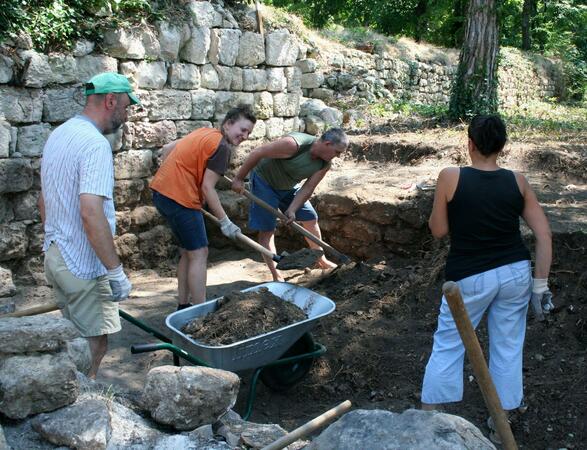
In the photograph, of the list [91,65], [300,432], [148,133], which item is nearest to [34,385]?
[300,432]

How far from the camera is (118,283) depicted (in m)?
3.50

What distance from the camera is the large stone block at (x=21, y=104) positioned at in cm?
595

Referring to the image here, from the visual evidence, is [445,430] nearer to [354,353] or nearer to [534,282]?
[534,282]

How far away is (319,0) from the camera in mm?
25203

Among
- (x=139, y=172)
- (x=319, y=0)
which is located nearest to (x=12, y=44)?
(x=139, y=172)

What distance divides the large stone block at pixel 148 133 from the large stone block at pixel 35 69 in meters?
1.02

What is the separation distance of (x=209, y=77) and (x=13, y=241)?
293 cm

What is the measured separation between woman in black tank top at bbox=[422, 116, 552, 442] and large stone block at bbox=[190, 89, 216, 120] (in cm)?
466

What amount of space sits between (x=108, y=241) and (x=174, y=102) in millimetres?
4323

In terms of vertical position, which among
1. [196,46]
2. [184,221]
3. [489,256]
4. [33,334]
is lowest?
[184,221]

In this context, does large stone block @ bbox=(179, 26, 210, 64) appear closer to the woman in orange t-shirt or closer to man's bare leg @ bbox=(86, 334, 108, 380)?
the woman in orange t-shirt

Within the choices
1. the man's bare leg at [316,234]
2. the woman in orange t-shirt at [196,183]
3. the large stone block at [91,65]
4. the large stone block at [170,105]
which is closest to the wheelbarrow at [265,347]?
the woman in orange t-shirt at [196,183]

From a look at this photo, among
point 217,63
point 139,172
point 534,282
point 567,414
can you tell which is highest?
point 217,63

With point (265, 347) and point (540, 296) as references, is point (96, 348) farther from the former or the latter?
point (540, 296)
